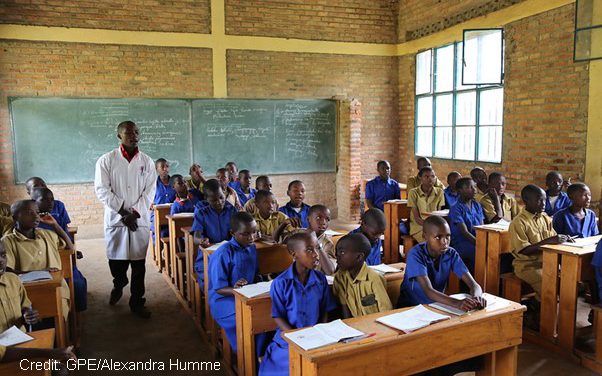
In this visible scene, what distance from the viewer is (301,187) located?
16.5ft

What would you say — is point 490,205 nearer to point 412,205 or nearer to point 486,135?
point 412,205

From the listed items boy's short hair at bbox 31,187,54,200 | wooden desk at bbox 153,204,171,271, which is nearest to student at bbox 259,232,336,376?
boy's short hair at bbox 31,187,54,200

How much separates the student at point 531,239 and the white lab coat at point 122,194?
11.2 ft

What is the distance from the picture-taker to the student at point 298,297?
9.32 ft

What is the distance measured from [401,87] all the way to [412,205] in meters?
4.66

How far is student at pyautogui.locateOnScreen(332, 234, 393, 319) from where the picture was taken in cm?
294

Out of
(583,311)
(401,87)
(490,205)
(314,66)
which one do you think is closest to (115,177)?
(490,205)

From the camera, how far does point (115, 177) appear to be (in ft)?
15.5

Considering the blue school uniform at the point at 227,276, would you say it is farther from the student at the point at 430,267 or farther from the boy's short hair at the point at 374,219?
the student at the point at 430,267

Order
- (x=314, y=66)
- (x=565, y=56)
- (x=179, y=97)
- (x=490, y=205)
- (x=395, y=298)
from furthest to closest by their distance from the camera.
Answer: (x=314, y=66) → (x=179, y=97) → (x=565, y=56) → (x=490, y=205) → (x=395, y=298)

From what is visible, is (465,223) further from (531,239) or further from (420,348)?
(420,348)

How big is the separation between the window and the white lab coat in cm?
562

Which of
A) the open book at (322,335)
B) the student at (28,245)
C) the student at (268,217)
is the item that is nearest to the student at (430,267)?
the open book at (322,335)

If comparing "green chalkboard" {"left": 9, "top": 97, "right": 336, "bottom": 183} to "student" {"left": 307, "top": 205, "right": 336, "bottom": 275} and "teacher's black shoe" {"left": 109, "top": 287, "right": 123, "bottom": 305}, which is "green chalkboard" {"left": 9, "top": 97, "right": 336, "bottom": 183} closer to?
"teacher's black shoe" {"left": 109, "top": 287, "right": 123, "bottom": 305}
